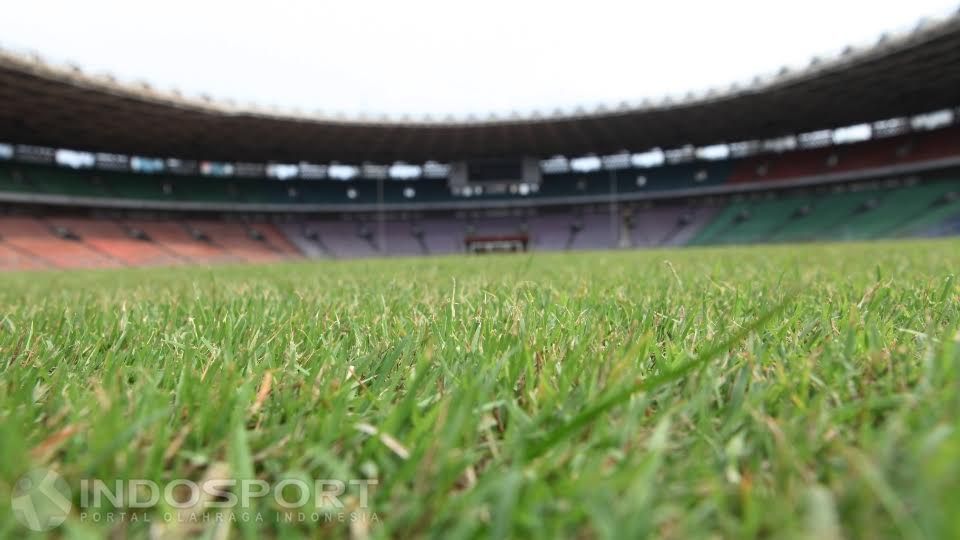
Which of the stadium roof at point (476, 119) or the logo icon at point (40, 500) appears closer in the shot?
the logo icon at point (40, 500)

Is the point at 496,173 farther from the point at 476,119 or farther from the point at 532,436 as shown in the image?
the point at 532,436

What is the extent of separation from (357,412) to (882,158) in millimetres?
36783

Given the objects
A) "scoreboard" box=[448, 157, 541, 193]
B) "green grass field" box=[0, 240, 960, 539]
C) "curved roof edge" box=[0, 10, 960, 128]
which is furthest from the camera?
"scoreboard" box=[448, 157, 541, 193]

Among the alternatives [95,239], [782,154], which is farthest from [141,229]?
[782,154]

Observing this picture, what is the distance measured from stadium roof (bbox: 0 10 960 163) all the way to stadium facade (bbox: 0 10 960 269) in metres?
0.13

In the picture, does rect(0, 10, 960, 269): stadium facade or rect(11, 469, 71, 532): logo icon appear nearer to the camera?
rect(11, 469, 71, 532): logo icon

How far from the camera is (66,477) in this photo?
399 mm

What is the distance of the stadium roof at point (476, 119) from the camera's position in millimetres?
19516

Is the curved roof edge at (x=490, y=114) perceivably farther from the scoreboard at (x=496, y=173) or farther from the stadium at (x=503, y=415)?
the stadium at (x=503, y=415)

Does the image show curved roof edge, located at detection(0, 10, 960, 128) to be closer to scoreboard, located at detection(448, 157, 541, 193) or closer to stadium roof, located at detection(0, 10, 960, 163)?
stadium roof, located at detection(0, 10, 960, 163)

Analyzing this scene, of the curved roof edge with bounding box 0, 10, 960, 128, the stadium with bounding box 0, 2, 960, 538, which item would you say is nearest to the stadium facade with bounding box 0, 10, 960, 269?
the curved roof edge with bounding box 0, 10, 960, 128

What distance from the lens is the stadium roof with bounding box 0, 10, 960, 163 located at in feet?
64.0

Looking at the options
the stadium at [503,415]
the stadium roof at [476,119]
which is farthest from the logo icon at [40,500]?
the stadium roof at [476,119]

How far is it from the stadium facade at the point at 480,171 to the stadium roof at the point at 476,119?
0.13 metres
